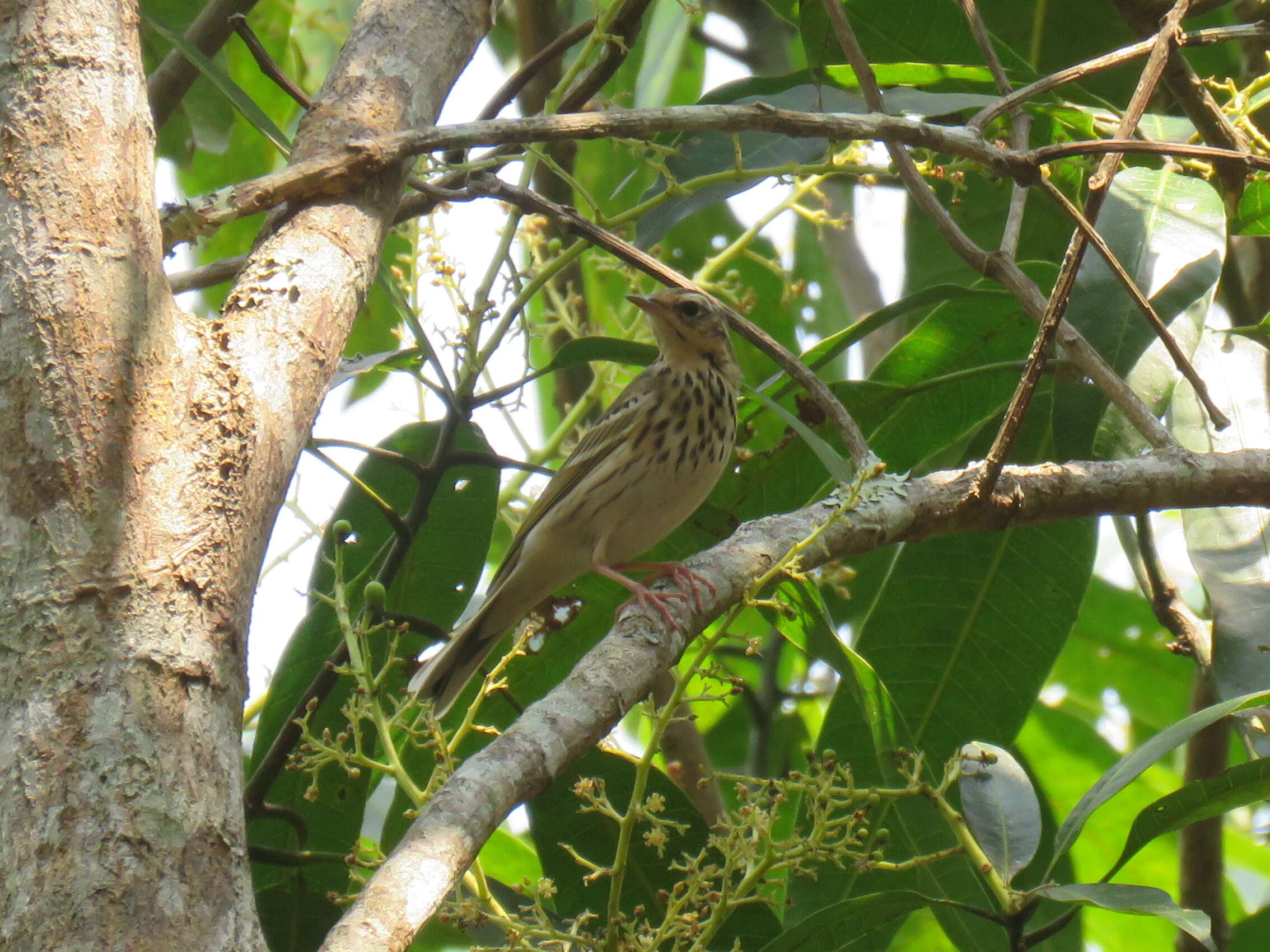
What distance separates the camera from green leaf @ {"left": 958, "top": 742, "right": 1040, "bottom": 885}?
2885 millimetres

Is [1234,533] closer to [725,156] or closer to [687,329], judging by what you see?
[725,156]

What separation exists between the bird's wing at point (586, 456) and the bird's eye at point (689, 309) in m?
0.30

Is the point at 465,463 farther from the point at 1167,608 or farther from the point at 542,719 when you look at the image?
the point at 1167,608

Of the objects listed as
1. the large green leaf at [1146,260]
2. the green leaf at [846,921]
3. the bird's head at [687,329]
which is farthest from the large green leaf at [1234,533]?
the bird's head at [687,329]

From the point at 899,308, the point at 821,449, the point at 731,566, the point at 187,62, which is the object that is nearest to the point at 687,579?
the point at 731,566

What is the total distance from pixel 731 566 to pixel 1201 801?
1.08m

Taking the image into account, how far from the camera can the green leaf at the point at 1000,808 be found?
2.88 m

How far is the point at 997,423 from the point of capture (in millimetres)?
4480

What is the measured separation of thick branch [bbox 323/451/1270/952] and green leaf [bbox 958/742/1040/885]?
0.55 meters

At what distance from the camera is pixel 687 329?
5.33 metres

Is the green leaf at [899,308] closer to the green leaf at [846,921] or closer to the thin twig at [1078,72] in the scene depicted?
the thin twig at [1078,72]

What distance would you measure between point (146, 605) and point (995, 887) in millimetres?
1797

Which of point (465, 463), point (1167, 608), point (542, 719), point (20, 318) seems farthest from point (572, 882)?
point (20, 318)

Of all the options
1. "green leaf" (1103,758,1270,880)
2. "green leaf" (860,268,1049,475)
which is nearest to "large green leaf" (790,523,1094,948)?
"green leaf" (860,268,1049,475)
